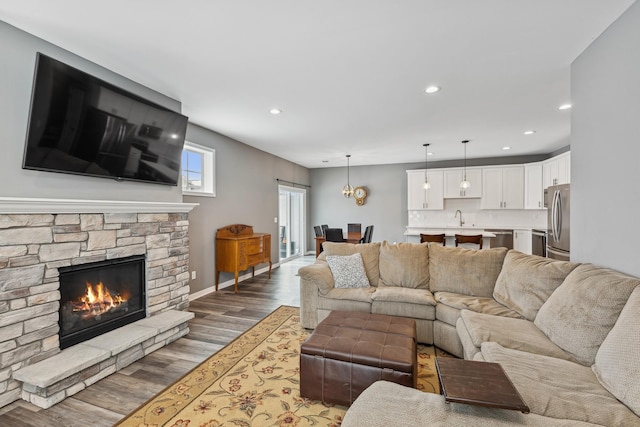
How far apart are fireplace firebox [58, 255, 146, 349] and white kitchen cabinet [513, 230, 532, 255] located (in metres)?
7.40

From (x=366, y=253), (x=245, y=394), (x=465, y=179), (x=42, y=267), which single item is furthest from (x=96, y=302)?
(x=465, y=179)

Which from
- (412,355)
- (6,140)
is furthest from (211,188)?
(412,355)

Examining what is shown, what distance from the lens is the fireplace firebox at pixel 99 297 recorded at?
2453mm

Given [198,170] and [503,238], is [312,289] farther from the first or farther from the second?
[503,238]

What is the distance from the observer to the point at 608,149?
2.12 m

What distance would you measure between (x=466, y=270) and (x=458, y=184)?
4477 mm

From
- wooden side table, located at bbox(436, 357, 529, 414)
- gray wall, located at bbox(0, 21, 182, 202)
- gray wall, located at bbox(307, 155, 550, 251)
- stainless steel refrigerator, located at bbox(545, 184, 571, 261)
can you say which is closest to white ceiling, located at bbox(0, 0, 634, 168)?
gray wall, located at bbox(0, 21, 182, 202)

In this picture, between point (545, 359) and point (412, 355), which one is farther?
point (412, 355)

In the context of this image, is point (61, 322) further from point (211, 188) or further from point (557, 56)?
point (557, 56)

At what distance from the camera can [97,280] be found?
2.72 meters

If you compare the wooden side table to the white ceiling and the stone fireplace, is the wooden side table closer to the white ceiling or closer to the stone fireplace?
the white ceiling

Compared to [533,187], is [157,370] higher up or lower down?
lower down

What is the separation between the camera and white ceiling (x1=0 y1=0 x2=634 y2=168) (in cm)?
192

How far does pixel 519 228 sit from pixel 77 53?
812cm
